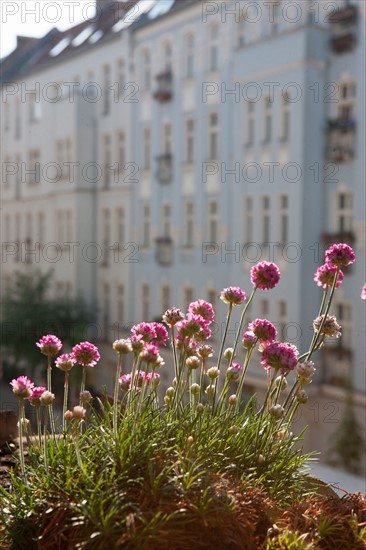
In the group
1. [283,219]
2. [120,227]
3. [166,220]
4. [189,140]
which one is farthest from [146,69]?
[283,219]

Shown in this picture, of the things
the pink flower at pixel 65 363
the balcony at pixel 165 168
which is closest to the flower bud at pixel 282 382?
the pink flower at pixel 65 363

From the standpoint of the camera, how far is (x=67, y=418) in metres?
0.94

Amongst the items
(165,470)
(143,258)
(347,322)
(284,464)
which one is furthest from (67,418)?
(143,258)

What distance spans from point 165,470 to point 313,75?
19.6ft

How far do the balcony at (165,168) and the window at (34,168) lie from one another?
2.66 metres

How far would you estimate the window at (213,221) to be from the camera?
7.83m

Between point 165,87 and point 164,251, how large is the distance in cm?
142

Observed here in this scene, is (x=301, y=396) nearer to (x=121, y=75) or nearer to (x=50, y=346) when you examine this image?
(x=50, y=346)

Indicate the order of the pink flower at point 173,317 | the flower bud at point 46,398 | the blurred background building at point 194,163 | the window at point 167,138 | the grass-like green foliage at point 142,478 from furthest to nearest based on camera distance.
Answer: the window at point 167,138
the blurred background building at point 194,163
the pink flower at point 173,317
the flower bud at point 46,398
the grass-like green foliage at point 142,478

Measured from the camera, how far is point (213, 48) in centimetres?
779

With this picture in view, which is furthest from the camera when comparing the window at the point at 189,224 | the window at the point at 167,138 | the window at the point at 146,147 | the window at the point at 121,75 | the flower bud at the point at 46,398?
the window at the point at 121,75

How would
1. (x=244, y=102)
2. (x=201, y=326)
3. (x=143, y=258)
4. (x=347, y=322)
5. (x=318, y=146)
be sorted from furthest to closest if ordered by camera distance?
(x=143, y=258), (x=244, y=102), (x=318, y=146), (x=347, y=322), (x=201, y=326)

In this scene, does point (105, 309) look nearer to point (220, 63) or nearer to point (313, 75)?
point (220, 63)

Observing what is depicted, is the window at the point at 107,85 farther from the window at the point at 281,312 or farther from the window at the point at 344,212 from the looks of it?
the window at the point at 344,212
